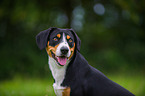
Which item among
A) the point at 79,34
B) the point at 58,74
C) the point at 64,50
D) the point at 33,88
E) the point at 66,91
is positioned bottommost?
the point at 33,88

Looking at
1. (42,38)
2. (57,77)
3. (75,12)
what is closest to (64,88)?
(57,77)

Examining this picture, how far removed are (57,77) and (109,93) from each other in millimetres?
965

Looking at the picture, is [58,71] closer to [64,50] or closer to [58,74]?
[58,74]

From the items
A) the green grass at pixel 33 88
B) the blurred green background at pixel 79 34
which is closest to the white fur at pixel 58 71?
the green grass at pixel 33 88

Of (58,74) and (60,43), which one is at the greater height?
(60,43)

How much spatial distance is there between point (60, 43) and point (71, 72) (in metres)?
0.57

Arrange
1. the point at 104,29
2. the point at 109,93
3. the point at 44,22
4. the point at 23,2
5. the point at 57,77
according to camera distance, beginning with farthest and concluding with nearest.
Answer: the point at 104,29
the point at 44,22
the point at 23,2
the point at 57,77
the point at 109,93

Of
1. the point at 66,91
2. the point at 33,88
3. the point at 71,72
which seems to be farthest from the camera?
the point at 33,88

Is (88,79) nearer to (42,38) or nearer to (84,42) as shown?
(42,38)

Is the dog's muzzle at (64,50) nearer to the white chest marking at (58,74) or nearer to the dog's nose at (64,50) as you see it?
the dog's nose at (64,50)

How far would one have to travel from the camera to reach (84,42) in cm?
1088

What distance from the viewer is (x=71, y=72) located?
3.19m

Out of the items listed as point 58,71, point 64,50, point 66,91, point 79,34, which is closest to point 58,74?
point 58,71

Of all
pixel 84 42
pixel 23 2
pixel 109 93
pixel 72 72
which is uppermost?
pixel 23 2
